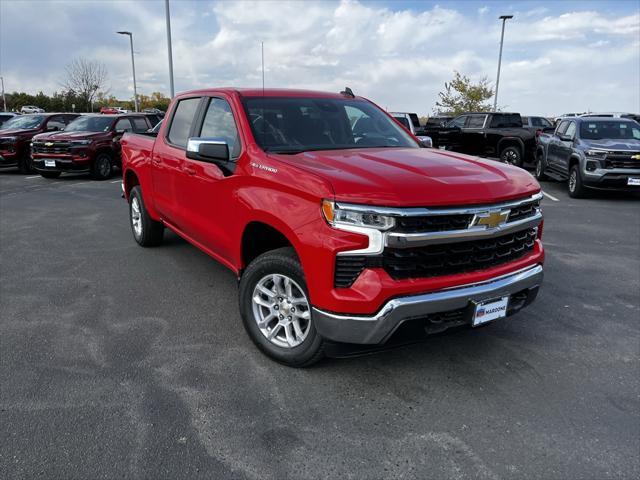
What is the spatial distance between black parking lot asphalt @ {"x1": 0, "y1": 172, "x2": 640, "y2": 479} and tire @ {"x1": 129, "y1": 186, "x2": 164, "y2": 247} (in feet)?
3.38

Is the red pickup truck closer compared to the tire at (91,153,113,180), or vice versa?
the red pickup truck

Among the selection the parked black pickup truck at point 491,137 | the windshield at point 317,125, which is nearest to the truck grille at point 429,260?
the windshield at point 317,125

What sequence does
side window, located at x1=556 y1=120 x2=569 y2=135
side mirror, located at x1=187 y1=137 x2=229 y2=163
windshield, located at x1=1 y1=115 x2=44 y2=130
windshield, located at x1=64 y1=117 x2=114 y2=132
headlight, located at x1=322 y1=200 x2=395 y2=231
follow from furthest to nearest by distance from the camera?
windshield, located at x1=1 y1=115 x2=44 y2=130 < windshield, located at x1=64 y1=117 x2=114 y2=132 < side window, located at x1=556 y1=120 x2=569 y2=135 < side mirror, located at x1=187 y1=137 x2=229 y2=163 < headlight, located at x1=322 y1=200 x2=395 y2=231

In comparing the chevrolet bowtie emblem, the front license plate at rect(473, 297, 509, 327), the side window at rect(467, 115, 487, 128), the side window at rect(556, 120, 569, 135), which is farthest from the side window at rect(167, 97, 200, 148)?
the side window at rect(467, 115, 487, 128)

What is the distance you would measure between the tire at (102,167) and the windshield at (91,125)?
2.66 ft

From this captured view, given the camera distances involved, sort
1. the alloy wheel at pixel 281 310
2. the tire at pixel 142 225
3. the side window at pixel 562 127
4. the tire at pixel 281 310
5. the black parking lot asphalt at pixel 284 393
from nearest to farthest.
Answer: the black parking lot asphalt at pixel 284 393 < the tire at pixel 281 310 < the alloy wheel at pixel 281 310 < the tire at pixel 142 225 < the side window at pixel 562 127

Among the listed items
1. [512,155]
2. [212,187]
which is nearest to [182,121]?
[212,187]

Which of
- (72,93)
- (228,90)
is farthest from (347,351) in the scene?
(72,93)

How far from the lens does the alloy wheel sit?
131 inches

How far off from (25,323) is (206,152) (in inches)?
82.7

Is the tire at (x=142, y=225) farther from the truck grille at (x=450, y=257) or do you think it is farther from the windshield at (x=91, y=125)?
the windshield at (x=91, y=125)

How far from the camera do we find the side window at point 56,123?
621 inches

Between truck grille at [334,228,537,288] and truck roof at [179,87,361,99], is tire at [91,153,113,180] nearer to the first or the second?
truck roof at [179,87,361,99]

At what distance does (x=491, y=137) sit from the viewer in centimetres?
1678
